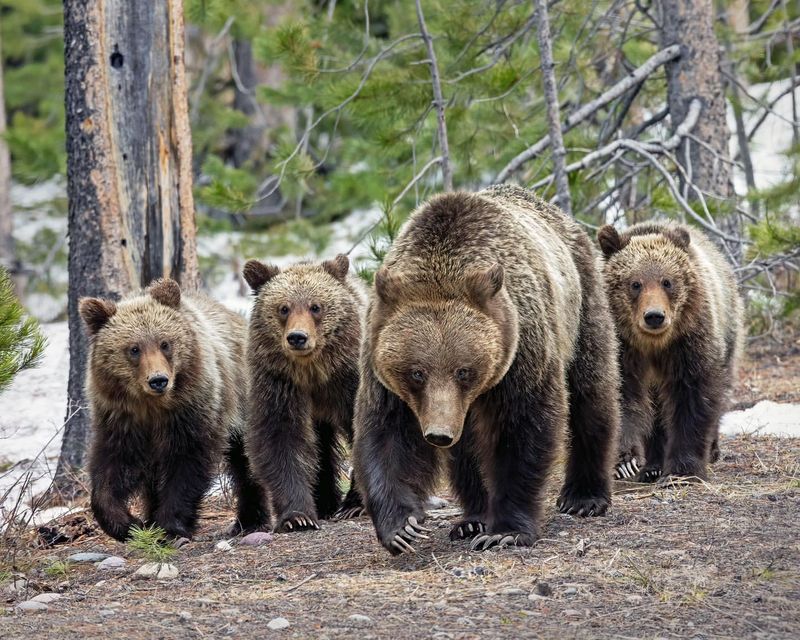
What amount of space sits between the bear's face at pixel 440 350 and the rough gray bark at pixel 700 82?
5.68 meters

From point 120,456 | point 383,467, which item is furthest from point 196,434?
point 383,467

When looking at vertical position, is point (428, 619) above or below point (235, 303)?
below

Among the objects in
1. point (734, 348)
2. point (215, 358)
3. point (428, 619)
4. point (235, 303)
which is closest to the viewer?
point (428, 619)

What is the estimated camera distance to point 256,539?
6184 mm

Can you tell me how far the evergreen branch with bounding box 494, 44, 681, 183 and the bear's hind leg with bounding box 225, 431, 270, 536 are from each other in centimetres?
332

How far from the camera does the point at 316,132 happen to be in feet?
68.6

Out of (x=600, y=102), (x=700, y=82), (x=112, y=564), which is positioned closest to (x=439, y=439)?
(x=112, y=564)

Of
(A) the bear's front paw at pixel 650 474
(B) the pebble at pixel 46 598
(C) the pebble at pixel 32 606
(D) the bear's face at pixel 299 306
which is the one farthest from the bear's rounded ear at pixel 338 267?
(C) the pebble at pixel 32 606

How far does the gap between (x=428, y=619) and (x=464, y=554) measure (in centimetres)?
104

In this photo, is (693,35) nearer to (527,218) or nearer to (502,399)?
(527,218)

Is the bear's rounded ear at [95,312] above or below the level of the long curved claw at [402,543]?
above

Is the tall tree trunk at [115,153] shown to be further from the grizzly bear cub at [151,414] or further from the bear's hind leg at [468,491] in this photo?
the bear's hind leg at [468,491]

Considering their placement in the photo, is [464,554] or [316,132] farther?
[316,132]

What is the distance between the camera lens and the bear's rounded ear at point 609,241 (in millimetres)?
7375
